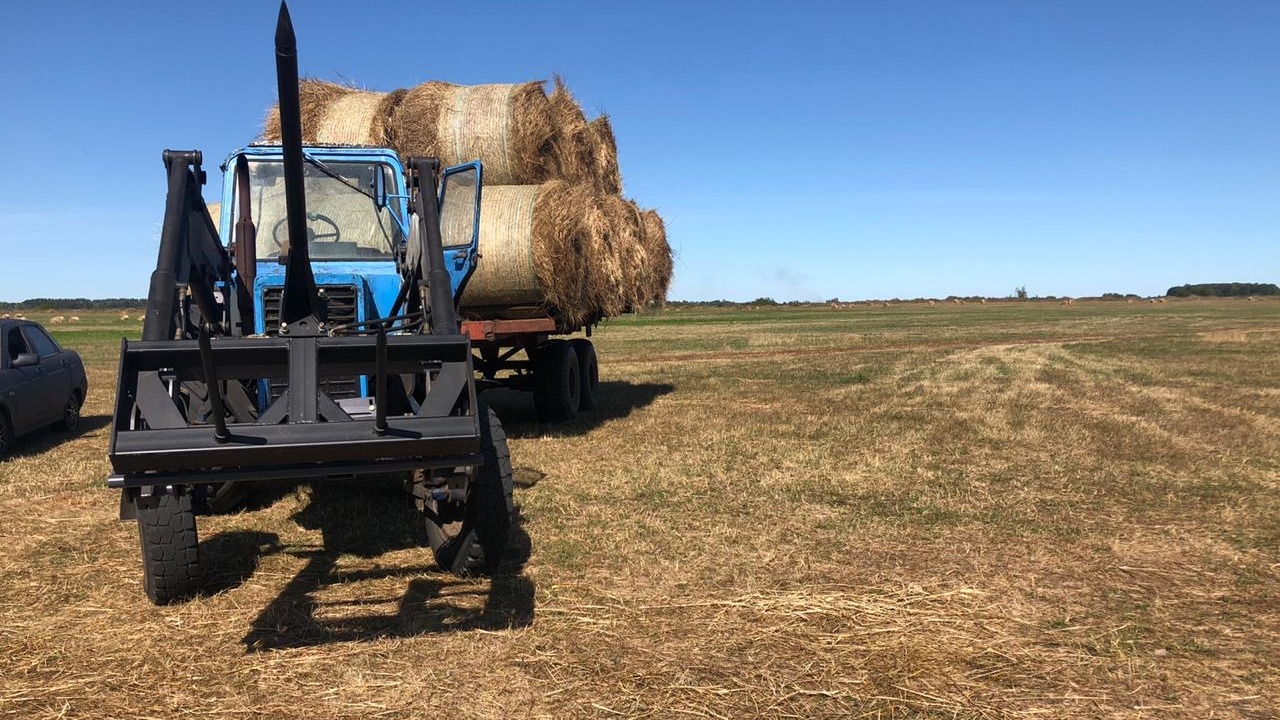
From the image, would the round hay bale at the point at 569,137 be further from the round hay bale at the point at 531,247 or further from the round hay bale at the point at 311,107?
the round hay bale at the point at 311,107

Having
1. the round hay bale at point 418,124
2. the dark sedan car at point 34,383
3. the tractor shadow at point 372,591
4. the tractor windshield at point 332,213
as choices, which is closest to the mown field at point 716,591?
the tractor shadow at point 372,591

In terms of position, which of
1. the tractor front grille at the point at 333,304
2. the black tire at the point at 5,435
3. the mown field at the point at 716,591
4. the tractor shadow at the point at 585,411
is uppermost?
the tractor front grille at the point at 333,304

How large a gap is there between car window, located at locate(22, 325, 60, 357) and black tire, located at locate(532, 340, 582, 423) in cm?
570

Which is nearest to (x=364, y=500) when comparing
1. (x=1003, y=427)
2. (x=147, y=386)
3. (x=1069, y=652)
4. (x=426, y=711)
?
(x=147, y=386)

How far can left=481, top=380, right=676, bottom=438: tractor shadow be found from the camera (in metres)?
11.0

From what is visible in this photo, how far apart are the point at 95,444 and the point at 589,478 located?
622 centimetres

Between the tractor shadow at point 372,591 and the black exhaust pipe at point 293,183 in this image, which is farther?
the tractor shadow at point 372,591

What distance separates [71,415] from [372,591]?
334 inches

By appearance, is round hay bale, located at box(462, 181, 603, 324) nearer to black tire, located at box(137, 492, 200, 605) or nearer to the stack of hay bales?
the stack of hay bales

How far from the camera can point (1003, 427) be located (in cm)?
1076

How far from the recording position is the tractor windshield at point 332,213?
6.74m

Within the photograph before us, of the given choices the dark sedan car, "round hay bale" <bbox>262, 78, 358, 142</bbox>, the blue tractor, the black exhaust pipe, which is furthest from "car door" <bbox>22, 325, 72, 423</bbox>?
the black exhaust pipe

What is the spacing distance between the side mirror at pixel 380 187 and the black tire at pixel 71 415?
22.3ft

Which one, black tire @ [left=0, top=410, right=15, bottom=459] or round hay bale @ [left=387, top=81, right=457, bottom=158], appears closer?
black tire @ [left=0, top=410, right=15, bottom=459]
